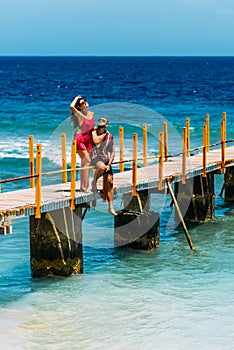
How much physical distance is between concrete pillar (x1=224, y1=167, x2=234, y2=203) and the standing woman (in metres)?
8.76

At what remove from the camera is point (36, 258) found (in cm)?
1488

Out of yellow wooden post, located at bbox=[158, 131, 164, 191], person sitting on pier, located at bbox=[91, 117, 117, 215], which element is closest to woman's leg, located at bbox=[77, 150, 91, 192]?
person sitting on pier, located at bbox=[91, 117, 117, 215]

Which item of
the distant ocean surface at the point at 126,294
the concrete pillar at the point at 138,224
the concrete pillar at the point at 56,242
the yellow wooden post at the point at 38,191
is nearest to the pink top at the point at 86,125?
Answer: the yellow wooden post at the point at 38,191

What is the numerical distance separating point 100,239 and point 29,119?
2995 centimetres

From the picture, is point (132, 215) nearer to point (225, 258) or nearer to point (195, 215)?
point (225, 258)

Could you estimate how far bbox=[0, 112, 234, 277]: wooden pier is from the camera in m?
14.0

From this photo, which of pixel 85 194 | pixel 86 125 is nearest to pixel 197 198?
pixel 85 194

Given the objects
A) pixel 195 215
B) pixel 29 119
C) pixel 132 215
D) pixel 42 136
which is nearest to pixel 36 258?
pixel 132 215

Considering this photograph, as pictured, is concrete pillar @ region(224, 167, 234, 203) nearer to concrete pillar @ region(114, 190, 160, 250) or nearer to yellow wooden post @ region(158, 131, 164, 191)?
concrete pillar @ region(114, 190, 160, 250)

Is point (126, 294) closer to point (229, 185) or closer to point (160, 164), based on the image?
point (160, 164)

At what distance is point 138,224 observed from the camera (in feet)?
55.9

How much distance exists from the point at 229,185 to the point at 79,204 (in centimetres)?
897

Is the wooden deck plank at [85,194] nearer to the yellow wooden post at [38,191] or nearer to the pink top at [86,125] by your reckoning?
the yellow wooden post at [38,191]

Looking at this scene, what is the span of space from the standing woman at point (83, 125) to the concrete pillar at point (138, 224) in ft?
8.94
